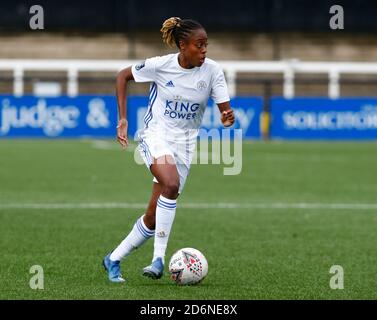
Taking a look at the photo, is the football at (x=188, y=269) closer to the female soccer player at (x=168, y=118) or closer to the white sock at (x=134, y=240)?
the female soccer player at (x=168, y=118)

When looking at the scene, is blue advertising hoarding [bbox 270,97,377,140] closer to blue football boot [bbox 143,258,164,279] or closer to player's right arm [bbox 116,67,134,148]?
player's right arm [bbox 116,67,134,148]

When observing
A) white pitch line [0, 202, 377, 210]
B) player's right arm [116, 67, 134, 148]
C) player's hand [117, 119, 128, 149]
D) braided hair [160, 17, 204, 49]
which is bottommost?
white pitch line [0, 202, 377, 210]

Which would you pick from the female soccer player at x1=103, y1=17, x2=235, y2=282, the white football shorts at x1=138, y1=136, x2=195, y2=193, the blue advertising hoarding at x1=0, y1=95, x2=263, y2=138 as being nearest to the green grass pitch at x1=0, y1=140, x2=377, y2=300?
the female soccer player at x1=103, y1=17, x2=235, y2=282

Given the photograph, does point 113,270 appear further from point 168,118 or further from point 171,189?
point 168,118

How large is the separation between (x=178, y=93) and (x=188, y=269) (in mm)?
1458

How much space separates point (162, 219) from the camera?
29.7ft

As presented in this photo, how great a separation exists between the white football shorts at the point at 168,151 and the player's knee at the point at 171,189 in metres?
0.20

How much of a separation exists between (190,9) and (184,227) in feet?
93.2

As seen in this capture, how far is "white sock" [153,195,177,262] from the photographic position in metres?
9.04

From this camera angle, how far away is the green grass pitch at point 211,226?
886cm

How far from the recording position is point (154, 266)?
29.7ft

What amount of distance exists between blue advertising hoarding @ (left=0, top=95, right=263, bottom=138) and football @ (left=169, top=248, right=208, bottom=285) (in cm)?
2122

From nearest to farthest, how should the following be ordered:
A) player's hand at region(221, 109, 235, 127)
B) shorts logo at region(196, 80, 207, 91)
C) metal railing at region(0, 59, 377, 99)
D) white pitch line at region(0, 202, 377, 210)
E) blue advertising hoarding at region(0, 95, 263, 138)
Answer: player's hand at region(221, 109, 235, 127), shorts logo at region(196, 80, 207, 91), white pitch line at region(0, 202, 377, 210), blue advertising hoarding at region(0, 95, 263, 138), metal railing at region(0, 59, 377, 99)

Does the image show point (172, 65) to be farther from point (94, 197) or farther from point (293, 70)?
point (293, 70)
